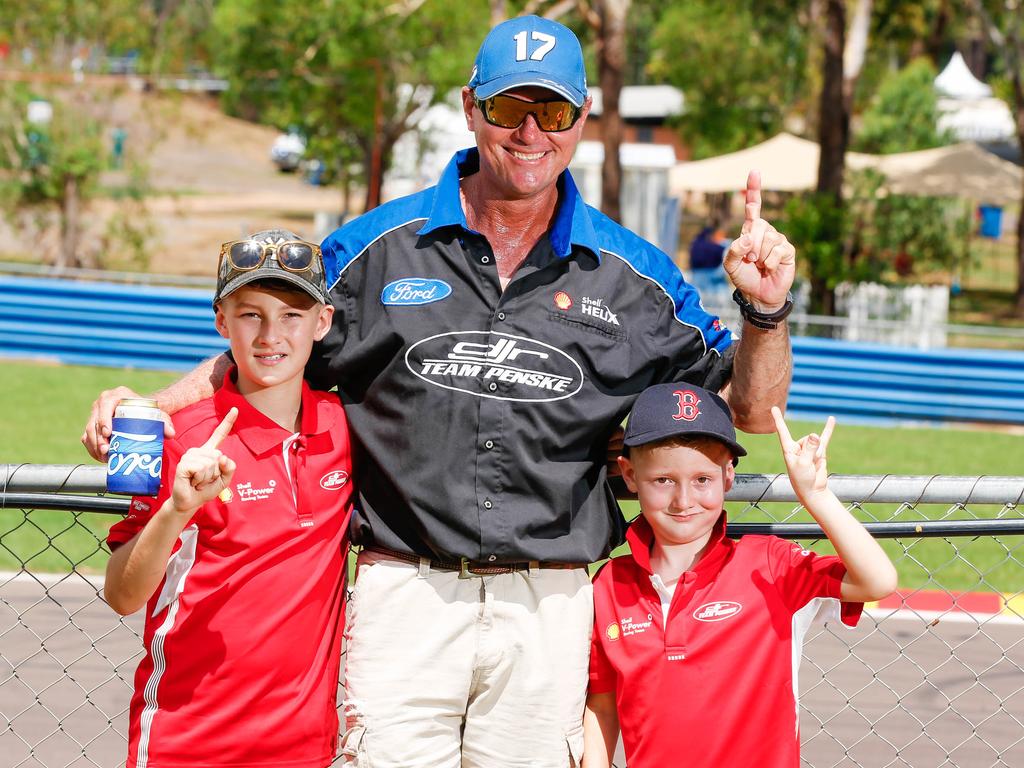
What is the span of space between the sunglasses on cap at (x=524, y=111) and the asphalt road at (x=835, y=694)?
2.52 m

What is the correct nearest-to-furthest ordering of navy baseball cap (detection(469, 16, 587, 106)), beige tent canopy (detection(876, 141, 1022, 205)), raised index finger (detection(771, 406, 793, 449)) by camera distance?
raised index finger (detection(771, 406, 793, 449)) < navy baseball cap (detection(469, 16, 587, 106)) < beige tent canopy (detection(876, 141, 1022, 205))

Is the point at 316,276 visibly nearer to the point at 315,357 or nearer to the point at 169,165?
the point at 315,357

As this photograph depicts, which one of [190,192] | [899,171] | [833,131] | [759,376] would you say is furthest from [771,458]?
[190,192]

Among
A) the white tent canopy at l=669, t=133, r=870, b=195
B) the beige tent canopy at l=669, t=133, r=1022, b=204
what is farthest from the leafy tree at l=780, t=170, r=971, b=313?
the white tent canopy at l=669, t=133, r=870, b=195

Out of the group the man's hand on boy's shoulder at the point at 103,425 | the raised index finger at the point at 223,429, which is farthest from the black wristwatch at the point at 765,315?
the man's hand on boy's shoulder at the point at 103,425

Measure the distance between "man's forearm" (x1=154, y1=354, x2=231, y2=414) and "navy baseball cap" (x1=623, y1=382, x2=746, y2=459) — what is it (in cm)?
110

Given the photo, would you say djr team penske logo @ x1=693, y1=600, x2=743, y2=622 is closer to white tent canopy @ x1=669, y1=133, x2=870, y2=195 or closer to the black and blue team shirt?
the black and blue team shirt

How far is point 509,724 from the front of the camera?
3.23 m

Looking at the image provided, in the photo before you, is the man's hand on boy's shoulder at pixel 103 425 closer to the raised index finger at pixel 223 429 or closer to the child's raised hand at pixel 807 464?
the raised index finger at pixel 223 429

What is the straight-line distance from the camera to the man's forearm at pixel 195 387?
336 centimetres

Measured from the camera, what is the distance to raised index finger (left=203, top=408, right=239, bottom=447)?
2.98m

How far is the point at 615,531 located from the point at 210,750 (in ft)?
3.89

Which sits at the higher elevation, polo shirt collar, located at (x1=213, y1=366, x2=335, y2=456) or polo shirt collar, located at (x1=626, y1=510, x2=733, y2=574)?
polo shirt collar, located at (x1=213, y1=366, x2=335, y2=456)

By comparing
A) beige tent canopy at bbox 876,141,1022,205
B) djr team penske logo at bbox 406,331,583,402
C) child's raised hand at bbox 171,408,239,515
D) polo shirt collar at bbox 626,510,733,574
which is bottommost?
beige tent canopy at bbox 876,141,1022,205
